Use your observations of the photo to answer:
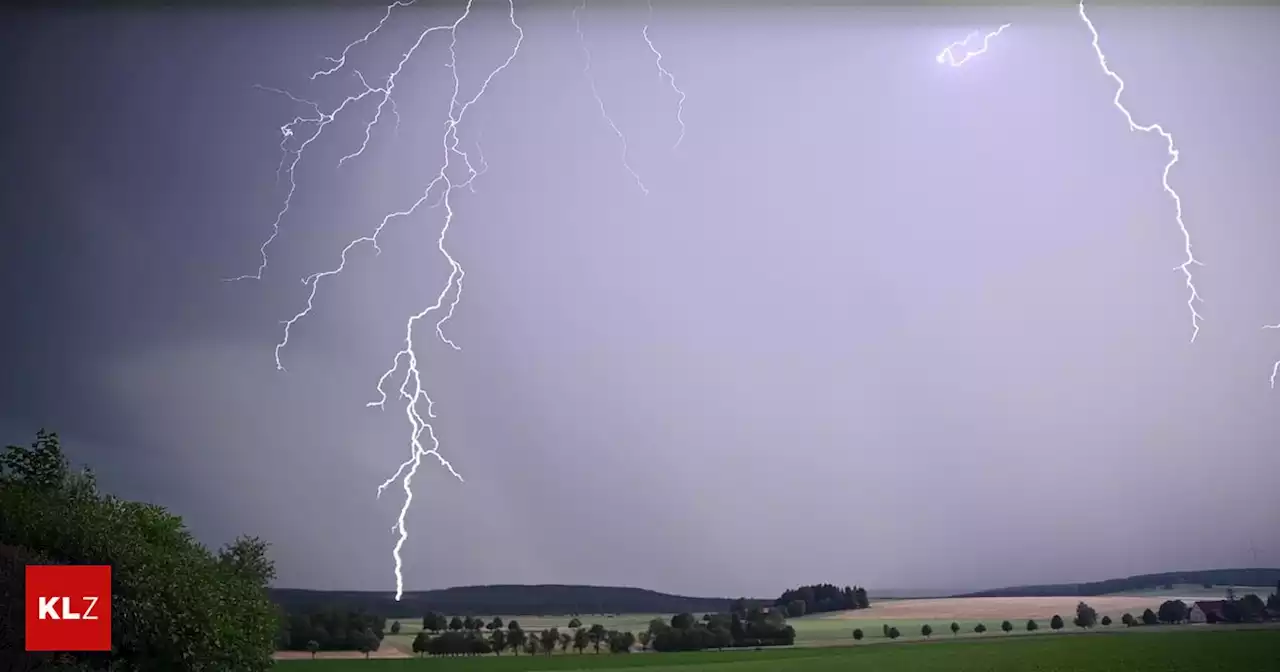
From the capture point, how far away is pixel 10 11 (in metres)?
4.74

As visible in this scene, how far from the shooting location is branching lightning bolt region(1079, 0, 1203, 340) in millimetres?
4324

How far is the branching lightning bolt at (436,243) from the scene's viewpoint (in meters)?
4.25

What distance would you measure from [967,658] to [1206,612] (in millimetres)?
1220

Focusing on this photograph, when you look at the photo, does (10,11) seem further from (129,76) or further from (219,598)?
(219,598)

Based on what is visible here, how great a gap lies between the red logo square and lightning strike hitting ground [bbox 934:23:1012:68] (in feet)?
15.0

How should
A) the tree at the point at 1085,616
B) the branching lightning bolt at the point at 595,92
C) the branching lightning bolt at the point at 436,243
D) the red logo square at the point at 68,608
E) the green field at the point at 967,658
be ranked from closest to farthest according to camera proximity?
the red logo square at the point at 68,608 < the green field at the point at 967,658 < the tree at the point at 1085,616 < the branching lightning bolt at the point at 436,243 < the branching lightning bolt at the point at 595,92

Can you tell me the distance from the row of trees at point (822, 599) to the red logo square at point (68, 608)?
2673 mm

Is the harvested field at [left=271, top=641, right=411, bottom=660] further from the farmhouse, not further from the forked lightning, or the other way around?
the farmhouse

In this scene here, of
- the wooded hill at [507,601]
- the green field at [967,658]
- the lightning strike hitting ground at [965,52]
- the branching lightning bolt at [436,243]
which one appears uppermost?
the lightning strike hitting ground at [965,52]

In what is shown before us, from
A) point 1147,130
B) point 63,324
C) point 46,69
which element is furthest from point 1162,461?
point 46,69

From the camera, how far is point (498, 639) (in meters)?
4.07

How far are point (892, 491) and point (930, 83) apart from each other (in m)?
2.17

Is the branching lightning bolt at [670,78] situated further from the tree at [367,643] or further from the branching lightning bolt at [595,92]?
the tree at [367,643]

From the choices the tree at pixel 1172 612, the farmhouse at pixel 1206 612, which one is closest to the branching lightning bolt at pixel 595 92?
the tree at pixel 1172 612
